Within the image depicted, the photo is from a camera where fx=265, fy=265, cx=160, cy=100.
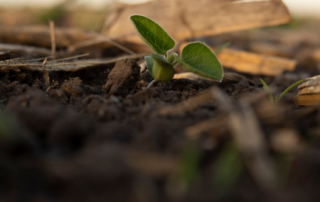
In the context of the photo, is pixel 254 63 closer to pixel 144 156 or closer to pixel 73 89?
pixel 73 89

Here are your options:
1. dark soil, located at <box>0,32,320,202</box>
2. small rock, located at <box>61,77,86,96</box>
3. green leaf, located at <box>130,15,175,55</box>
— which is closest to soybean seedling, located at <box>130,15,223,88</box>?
green leaf, located at <box>130,15,175,55</box>

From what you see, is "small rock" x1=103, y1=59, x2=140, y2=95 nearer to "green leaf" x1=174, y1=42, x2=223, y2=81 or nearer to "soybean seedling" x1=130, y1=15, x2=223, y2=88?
"soybean seedling" x1=130, y1=15, x2=223, y2=88

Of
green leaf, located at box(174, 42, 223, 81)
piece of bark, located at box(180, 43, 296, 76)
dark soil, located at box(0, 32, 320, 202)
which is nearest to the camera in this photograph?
dark soil, located at box(0, 32, 320, 202)

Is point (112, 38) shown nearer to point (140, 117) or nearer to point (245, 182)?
point (140, 117)

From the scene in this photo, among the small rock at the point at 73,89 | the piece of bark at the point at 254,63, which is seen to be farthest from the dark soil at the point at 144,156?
the piece of bark at the point at 254,63

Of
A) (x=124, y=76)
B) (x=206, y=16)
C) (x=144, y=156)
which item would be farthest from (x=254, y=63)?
(x=144, y=156)

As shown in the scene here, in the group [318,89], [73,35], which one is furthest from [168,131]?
[73,35]

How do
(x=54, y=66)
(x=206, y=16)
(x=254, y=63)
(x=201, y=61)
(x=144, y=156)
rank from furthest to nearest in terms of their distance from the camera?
1. (x=206, y=16)
2. (x=254, y=63)
3. (x=54, y=66)
4. (x=201, y=61)
5. (x=144, y=156)

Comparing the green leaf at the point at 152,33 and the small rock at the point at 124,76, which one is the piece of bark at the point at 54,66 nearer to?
the small rock at the point at 124,76
